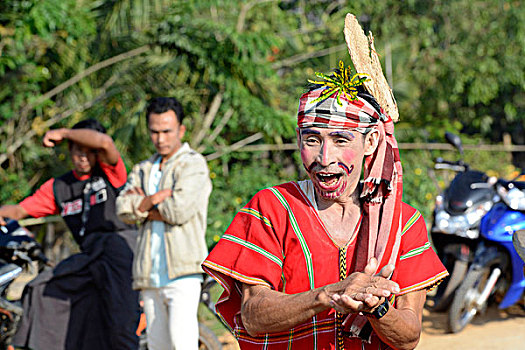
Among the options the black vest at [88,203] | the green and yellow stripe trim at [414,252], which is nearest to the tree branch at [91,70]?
the black vest at [88,203]

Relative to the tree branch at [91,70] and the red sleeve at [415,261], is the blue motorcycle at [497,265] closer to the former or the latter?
the tree branch at [91,70]

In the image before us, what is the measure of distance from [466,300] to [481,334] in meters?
0.41

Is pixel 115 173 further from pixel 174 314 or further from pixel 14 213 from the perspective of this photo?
pixel 174 314

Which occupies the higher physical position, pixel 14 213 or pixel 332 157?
pixel 332 157

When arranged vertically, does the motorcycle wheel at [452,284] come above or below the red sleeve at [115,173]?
below

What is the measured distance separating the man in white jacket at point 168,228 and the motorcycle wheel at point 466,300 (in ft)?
9.01

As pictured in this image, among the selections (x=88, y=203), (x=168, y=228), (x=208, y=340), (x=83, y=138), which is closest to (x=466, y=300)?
(x=208, y=340)

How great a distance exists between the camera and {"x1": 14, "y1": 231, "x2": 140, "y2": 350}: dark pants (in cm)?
455

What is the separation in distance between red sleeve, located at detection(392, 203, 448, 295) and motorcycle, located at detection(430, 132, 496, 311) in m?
4.29

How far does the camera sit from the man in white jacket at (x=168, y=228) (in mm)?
4180

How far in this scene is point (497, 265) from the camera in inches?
246

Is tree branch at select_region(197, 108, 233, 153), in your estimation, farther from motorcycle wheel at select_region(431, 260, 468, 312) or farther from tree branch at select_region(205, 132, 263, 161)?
motorcycle wheel at select_region(431, 260, 468, 312)

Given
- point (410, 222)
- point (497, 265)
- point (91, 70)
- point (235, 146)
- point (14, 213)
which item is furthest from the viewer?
point (235, 146)

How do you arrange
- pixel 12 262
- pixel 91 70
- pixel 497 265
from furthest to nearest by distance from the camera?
pixel 91 70 → pixel 497 265 → pixel 12 262
